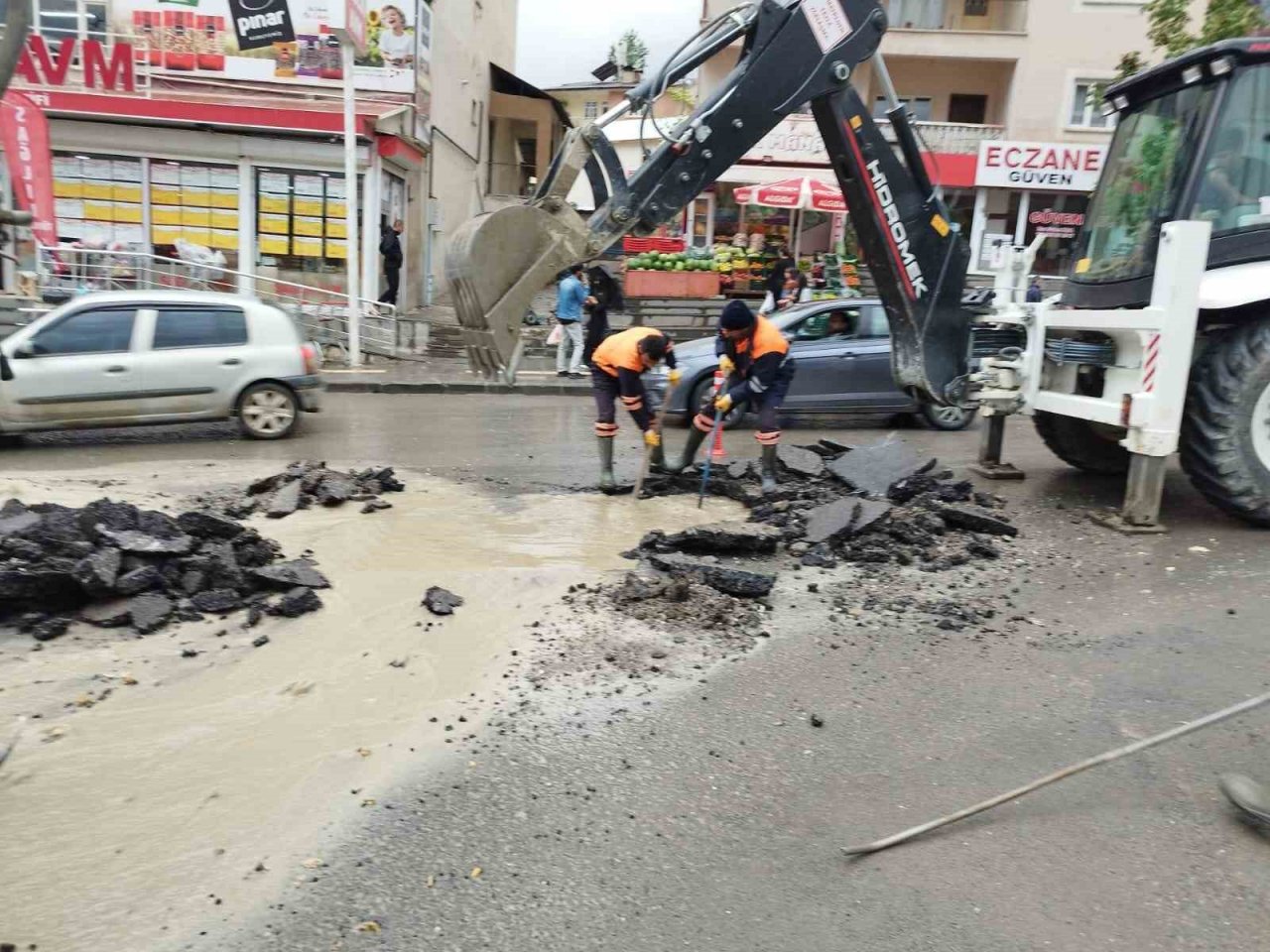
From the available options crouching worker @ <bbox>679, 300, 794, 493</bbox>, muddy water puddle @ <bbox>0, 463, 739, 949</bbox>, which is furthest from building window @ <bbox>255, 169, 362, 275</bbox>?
muddy water puddle @ <bbox>0, 463, 739, 949</bbox>

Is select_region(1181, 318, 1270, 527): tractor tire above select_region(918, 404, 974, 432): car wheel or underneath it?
above

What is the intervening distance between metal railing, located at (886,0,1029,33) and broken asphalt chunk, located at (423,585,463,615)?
27.0m

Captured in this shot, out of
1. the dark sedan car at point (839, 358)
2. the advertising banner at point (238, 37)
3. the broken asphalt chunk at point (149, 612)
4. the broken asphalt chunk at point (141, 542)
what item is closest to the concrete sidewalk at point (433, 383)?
the dark sedan car at point (839, 358)

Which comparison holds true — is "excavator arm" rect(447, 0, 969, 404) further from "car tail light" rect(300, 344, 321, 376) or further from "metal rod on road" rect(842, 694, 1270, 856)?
"car tail light" rect(300, 344, 321, 376)

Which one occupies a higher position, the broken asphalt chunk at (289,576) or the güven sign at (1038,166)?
the güven sign at (1038,166)

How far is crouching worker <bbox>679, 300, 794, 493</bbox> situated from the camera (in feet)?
25.1

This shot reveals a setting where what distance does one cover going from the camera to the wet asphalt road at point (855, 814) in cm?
281

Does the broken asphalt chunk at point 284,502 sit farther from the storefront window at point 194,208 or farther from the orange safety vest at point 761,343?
the storefront window at point 194,208

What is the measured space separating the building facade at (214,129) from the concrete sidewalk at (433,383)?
417cm

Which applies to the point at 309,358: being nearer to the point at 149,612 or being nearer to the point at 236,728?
the point at 149,612

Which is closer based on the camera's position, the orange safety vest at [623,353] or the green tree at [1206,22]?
the orange safety vest at [623,353]

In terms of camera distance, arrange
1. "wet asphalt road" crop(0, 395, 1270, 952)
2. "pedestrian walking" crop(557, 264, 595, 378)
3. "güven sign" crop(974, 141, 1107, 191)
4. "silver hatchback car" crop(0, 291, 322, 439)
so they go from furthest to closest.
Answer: "güven sign" crop(974, 141, 1107, 191), "pedestrian walking" crop(557, 264, 595, 378), "silver hatchback car" crop(0, 291, 322, 439), "wet asphalt road" crop(0, 395, 1270, 952)

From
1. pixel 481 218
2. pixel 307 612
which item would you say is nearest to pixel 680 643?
pixel 307 612

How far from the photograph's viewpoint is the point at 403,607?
5094 millimetres
